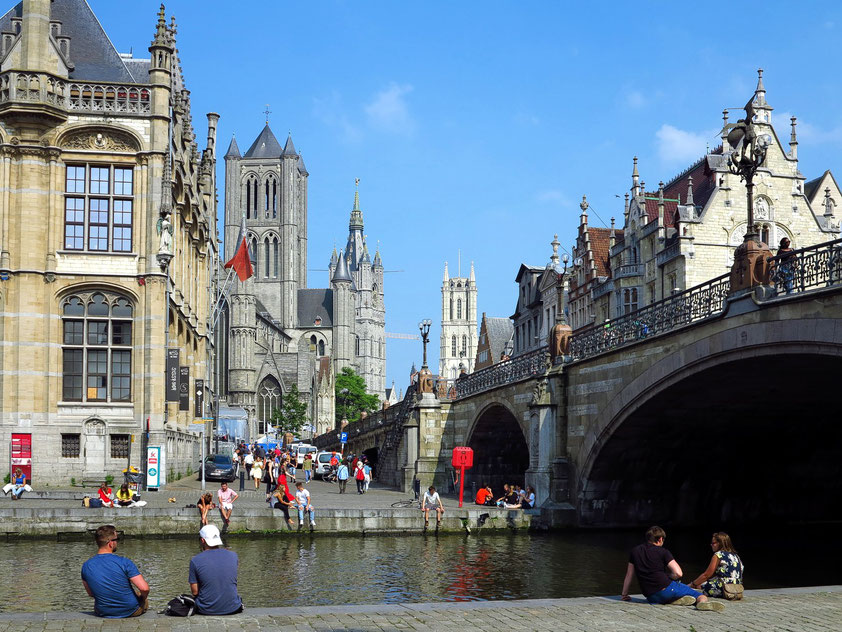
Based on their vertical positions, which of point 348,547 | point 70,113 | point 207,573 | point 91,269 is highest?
point 70,113

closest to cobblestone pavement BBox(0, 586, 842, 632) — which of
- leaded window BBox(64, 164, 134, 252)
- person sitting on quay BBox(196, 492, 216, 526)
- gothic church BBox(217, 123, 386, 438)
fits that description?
person sitting on quay BBox(196, 492, 216, 526)

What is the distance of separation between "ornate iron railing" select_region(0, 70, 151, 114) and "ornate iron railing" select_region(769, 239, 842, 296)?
2501 cm

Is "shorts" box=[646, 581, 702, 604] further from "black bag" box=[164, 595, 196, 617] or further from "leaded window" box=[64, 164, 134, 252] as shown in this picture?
"leaded window" box=[64, 164, 134, 252]

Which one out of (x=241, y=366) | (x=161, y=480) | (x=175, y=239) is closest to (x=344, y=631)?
(x=161, y=480)

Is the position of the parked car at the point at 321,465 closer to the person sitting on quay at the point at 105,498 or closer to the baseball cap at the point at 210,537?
the person sitting on quay at the point at 105,498

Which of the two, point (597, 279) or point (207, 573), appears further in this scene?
point (597, 279)

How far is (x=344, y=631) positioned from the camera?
12.0m

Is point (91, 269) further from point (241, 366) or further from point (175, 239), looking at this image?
point (241, 366)

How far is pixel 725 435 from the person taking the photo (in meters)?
32.2

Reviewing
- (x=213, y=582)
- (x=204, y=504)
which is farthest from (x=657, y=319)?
(x=213, y=582)

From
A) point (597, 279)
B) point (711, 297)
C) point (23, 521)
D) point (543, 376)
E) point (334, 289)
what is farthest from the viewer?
point (334, 289)

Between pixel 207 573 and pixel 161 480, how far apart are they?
86.8 feet

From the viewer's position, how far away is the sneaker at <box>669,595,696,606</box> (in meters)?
14.3

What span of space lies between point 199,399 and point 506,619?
3666 centimetres
